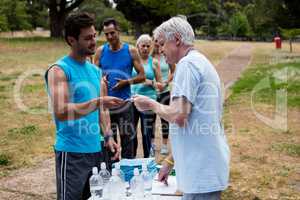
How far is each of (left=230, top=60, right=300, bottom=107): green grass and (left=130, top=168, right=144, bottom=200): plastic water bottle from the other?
794cm

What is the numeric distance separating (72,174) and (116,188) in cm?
44

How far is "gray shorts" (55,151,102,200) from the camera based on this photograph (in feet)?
9.72

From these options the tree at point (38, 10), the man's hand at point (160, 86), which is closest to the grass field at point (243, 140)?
the man's hand at point (160, 86)

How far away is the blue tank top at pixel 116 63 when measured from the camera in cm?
471

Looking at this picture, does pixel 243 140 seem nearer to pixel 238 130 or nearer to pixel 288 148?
pixel 238 130

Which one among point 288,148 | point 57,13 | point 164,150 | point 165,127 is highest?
point 57,13

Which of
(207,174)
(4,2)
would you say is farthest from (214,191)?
(4,2)

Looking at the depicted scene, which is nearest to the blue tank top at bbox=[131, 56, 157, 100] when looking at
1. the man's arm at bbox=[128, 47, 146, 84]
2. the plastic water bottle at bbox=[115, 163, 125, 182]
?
the man's arm at bbox=[128, 47, 146, 84]

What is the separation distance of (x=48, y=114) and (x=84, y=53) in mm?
7094

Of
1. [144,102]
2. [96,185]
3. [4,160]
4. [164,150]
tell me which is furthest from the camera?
[164,150]

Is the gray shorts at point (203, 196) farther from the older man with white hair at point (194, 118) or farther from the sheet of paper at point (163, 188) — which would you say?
the sheet of paper at point (163, 188)

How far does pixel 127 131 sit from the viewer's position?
187 inches

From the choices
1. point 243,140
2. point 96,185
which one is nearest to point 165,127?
point 243,140

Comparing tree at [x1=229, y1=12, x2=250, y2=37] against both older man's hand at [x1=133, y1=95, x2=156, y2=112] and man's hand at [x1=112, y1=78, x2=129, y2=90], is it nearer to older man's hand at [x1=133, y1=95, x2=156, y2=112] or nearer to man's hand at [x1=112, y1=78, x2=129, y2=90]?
man's hand at [x1=112, y1=78, x2=129, y2=90]
